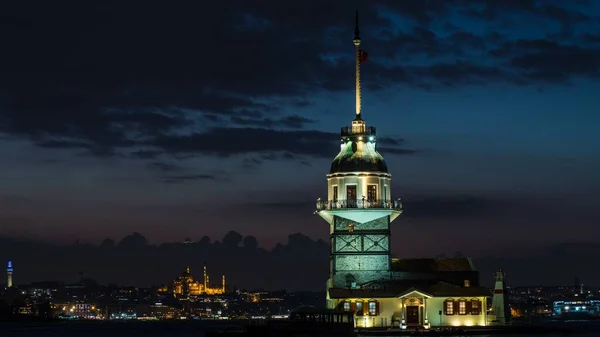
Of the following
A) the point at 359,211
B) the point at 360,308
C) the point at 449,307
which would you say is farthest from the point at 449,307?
the point at 359,211

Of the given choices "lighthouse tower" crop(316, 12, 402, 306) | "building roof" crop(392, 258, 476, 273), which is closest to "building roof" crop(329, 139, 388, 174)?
"lighthouse tower" crop(316, 12, 402, 306)

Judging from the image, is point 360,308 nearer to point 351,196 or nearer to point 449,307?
point 449,307

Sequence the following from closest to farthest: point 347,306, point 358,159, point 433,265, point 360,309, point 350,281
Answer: point 347,306 < point 360,309 < point 350,281 < point 358,159 < point 433,265

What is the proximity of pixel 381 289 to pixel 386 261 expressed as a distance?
3.44m

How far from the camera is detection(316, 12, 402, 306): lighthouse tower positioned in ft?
372

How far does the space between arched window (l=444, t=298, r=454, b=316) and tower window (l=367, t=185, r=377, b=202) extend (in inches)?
476

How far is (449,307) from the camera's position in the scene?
111 m

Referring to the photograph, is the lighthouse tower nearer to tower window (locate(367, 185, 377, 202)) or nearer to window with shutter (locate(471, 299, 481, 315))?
tower window (locate(367, 185, 377, 202))

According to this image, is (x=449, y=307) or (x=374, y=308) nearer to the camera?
(x=374, y=308)

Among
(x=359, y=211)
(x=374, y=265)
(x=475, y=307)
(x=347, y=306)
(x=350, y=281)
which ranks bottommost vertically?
(x=475, y=307)

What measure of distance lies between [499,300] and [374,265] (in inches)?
500

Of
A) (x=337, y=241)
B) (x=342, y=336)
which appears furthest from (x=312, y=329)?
(x=337, y=241)

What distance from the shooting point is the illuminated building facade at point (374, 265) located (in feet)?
362

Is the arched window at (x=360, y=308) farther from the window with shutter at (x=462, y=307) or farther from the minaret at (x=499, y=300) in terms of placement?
the minaret at (x=499, y=300)
